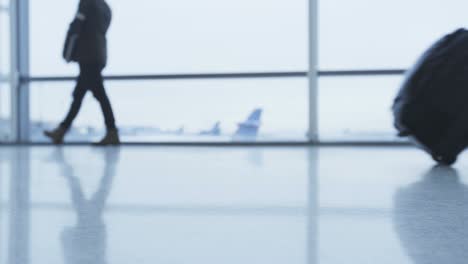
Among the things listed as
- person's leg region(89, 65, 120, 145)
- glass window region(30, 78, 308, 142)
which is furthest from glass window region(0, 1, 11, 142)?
person's leg region(89, 65, 120, 145)

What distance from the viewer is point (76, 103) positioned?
11.5 ft

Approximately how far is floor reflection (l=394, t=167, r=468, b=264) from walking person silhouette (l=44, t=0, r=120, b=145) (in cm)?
258

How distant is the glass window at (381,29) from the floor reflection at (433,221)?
256cm

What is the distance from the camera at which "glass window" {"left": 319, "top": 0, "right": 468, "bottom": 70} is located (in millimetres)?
3820

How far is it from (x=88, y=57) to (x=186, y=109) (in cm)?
102

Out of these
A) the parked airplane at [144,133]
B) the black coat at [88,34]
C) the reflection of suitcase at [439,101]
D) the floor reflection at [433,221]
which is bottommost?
the floor reflection at [433,221]

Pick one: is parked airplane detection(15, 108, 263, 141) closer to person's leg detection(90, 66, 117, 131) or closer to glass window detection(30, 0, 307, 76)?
glass window detection(30, 0, 307, 76)

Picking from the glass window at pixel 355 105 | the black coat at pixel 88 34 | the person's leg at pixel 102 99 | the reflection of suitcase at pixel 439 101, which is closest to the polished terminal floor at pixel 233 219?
the reflection of suitcase at pixel 439 101

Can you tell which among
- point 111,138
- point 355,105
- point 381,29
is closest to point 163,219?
point 111,138

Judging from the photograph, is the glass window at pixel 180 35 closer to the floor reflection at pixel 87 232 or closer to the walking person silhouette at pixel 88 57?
the walking person silhouette at pixel 88 57

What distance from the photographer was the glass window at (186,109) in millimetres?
3977

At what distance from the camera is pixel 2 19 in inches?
167

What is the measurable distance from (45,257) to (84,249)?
0.05 meters

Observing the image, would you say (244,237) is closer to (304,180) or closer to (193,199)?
(193,199)
